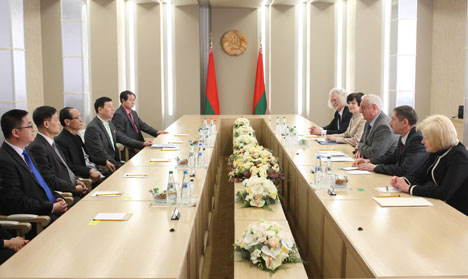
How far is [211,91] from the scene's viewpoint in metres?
10.7

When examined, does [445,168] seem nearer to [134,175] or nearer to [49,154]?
[134,175]

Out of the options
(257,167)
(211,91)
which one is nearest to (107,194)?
(257,167)

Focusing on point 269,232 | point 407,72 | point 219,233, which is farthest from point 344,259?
point 407,72

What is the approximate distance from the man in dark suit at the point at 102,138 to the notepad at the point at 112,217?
2583 mm

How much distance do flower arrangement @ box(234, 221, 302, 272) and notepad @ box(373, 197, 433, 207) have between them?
91cm

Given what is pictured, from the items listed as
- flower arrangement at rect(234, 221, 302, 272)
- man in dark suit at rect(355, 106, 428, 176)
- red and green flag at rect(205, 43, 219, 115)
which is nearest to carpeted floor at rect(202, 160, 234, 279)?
flower arrangement at rect(234, 221, 302, 272)

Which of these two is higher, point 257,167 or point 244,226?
point 257,167

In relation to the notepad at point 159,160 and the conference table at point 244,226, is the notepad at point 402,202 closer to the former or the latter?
the conference table at point 244,226

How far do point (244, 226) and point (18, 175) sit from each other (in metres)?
1.73

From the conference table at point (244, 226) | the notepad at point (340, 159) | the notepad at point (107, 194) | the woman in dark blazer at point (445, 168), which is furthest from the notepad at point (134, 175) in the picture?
the woman in dark blazer at point (445, 168)

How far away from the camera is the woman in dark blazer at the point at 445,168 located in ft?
10.4

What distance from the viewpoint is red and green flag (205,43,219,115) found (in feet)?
35.0

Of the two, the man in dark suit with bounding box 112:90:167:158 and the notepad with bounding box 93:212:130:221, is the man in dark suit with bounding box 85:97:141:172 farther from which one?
the notepad with bounding box 93:212:130:221

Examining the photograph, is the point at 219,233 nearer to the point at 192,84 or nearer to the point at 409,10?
the point at 409,10
